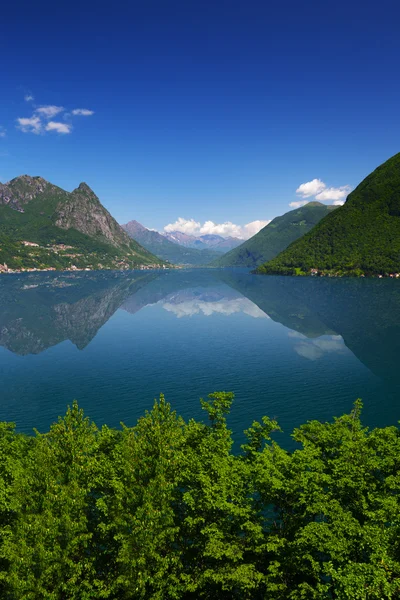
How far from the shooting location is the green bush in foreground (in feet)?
87.9

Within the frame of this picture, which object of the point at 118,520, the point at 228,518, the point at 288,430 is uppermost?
the point at 118,520

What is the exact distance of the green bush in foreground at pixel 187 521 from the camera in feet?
87.9

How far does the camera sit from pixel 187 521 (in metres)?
31.1

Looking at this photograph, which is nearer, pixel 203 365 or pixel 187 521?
pixel 187 521

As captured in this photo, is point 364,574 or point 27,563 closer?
point 364,574

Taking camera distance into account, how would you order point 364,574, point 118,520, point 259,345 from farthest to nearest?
point 259,345, point 118,520, point 364,574

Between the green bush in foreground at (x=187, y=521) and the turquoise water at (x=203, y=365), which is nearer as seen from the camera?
the green bush in foreground at (x=187, y=521)

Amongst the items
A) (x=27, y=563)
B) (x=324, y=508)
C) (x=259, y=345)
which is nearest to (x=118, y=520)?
(x=27, y=563)

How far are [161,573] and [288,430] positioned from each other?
121ft

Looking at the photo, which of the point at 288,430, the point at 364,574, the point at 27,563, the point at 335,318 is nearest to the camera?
the point at 364,574

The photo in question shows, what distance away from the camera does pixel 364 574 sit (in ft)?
72.9

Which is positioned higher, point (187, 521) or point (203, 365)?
point (187, 521)

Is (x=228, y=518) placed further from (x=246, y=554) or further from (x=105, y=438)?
(x=105, y=438)

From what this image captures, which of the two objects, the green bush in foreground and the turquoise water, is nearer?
the green bush in foreground
